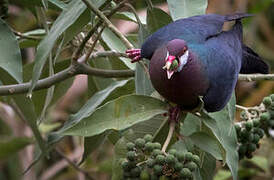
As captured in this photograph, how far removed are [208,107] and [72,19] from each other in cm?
44

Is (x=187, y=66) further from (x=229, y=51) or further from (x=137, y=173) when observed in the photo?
(x=137, y=173)

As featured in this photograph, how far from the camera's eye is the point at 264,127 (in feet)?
5.62

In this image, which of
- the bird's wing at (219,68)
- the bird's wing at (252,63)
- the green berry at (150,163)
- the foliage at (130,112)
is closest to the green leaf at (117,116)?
the foliage at (130,112)

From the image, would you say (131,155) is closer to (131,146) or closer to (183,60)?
(131,146)

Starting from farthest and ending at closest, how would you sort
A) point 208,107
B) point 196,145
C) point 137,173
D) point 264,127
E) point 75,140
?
point 75,140 → point 264,127 → point 208,107 → point 196,145 → point 137,173

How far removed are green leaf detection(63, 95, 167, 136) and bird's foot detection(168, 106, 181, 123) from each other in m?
0.05

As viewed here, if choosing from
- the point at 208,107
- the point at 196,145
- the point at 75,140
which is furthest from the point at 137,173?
the point at 75,140

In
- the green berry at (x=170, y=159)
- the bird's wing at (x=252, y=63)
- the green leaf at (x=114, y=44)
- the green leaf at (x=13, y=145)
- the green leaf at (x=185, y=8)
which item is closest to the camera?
the green berry at (x=170, y=159)

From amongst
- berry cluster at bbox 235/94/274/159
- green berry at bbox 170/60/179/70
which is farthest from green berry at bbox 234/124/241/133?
green berry at bbox 170/60/179/70

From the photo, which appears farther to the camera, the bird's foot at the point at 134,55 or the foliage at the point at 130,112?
the bird's foot at the point at 134,55

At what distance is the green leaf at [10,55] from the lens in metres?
1.52

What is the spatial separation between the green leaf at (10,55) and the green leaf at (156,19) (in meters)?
0.41

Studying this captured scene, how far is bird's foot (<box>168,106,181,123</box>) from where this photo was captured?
5.01ft

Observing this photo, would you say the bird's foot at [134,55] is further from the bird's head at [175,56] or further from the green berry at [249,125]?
the green berry at [249,125]
